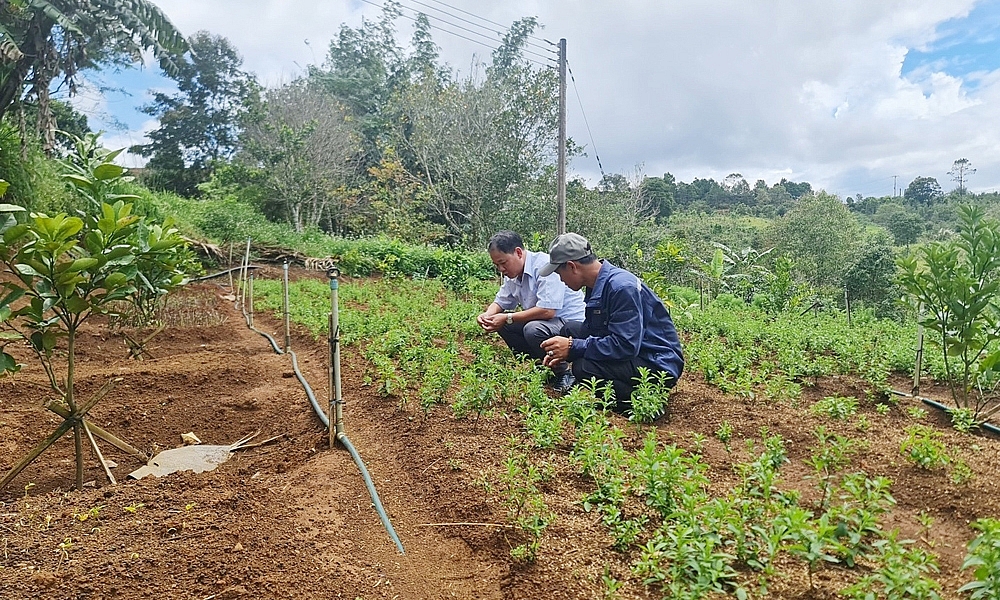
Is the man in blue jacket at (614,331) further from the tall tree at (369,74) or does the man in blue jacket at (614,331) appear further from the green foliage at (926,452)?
the tall tree at (369,74)

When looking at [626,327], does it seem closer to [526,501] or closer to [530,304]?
[530,304]

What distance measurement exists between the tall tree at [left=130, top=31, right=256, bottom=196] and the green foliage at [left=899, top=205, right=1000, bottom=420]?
28.3 meters

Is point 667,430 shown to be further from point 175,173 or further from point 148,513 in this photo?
point 175,173

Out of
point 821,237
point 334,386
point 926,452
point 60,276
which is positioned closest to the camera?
point 60,276

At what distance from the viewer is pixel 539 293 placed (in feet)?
17.5

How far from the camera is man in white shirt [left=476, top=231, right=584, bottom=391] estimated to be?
5.29 m

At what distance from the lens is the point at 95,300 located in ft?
8.79

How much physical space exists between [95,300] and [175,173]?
28.6 metres

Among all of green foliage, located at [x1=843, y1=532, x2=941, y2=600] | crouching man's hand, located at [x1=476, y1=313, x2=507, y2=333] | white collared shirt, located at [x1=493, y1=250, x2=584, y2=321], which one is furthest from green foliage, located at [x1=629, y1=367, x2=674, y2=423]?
green foliage, located at [x1=843, y1=532, x2=941, y2=600]

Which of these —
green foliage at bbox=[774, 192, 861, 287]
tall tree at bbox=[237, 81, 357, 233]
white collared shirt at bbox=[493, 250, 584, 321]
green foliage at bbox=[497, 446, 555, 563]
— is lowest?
green foliage at bbox=[497, 446, 555, 563]

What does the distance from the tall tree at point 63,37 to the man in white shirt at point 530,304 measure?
13279 millimetres

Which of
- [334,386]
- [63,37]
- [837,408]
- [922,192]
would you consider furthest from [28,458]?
[922,192]

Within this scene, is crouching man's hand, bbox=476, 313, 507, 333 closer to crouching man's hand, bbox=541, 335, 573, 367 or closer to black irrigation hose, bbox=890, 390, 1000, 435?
crouching man's hand, bbox=541, 335, 573, 367

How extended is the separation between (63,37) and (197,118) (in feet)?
42.7
